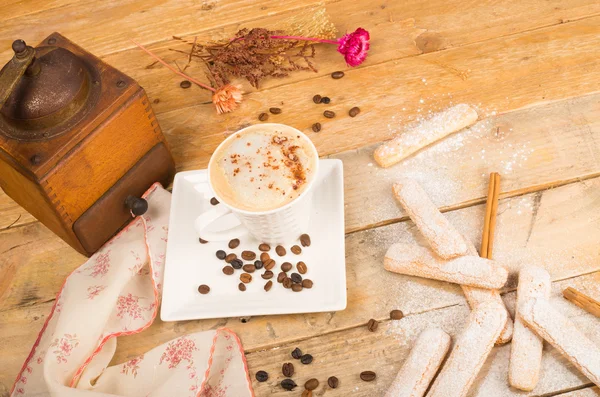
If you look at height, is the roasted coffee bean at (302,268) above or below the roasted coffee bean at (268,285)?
above

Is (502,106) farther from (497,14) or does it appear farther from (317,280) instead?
(317,280)

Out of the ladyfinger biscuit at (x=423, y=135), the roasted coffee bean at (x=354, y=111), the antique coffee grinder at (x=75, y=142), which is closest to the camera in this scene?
the antique coffee grinder at (x=75, y=142)

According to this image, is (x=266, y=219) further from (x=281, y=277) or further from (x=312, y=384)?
(x=312, y=384)

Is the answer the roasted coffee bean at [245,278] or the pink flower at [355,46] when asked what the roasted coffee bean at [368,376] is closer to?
the roasted coffee bean at [245,278]

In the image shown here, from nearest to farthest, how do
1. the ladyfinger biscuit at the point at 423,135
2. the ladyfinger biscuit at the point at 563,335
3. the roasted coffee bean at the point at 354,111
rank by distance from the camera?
the ladyfinger biscuit at the point at 563,335
the ladyfinger biscuit at the point at 423,135
the roasted coffee bean at the point at 354,111

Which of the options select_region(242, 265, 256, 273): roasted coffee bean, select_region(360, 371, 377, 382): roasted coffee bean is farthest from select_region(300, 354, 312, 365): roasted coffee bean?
select_region(242, 265, 256, 273): roasted coffee bean

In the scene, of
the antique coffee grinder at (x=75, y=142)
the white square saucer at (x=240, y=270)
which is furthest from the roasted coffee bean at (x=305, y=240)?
the antique coffee grinder at (x=75, y=142)
